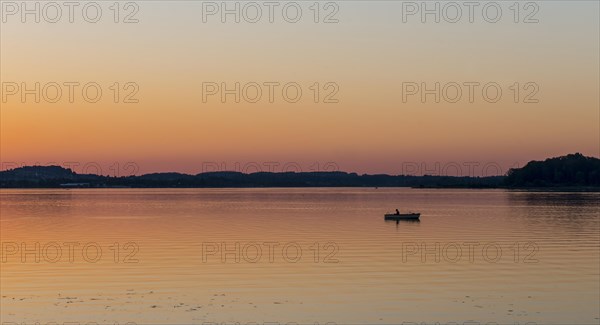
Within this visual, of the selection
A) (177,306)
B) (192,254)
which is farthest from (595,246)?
(177,306)

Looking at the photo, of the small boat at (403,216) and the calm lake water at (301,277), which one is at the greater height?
the small boat at (403,216)

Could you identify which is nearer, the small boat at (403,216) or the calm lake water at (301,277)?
the calm lake water at (301,277)

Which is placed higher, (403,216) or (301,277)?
(403,216)

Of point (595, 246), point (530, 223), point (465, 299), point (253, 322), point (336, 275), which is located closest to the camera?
point (253, 322)

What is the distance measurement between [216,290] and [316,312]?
248 inches

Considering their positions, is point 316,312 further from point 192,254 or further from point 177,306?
point 192,254

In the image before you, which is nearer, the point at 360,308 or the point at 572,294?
the point at 360,308

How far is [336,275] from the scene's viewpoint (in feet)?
125

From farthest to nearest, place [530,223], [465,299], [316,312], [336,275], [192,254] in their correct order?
[530,223] → [192,254] → [336,275] → [465,299] → [316,312]

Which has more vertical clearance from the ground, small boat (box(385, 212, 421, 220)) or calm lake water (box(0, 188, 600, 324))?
small boat (box(385, 212, 421, 220))

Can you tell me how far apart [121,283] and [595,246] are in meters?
32.6

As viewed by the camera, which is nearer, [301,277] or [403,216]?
[301,277]

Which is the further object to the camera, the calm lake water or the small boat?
the small boat

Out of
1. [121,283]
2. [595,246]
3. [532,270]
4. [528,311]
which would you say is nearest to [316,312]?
[528,311]
